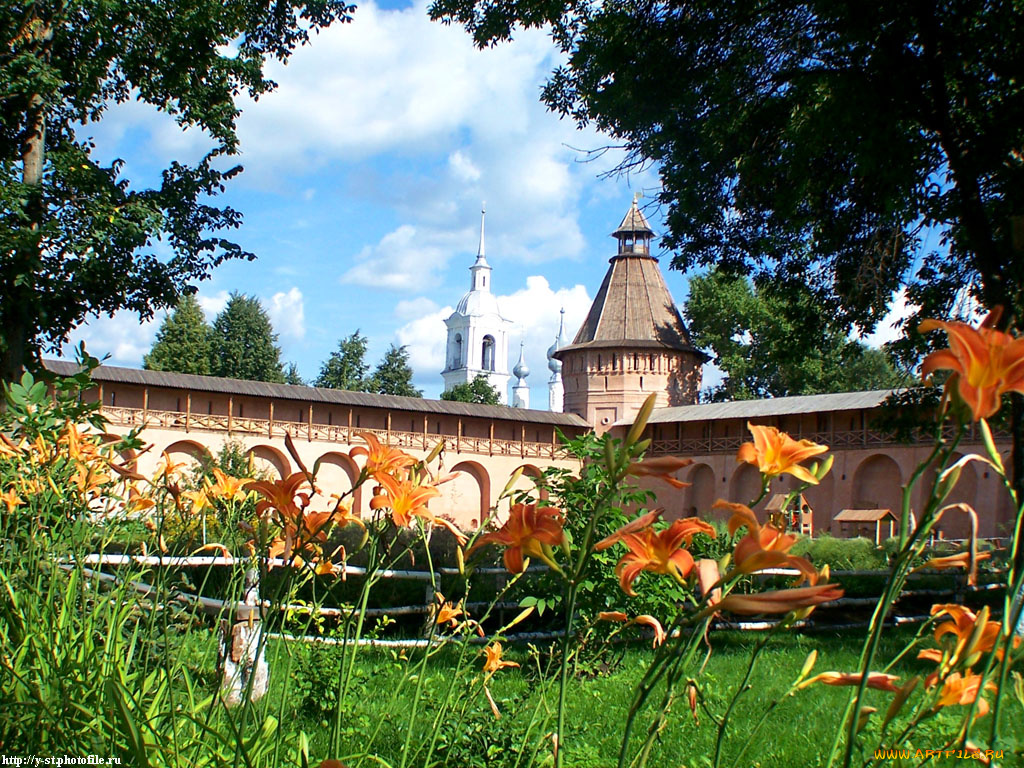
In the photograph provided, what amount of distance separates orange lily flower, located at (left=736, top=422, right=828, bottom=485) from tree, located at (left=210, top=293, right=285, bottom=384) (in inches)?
1192

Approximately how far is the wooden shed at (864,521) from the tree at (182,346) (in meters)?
19.0

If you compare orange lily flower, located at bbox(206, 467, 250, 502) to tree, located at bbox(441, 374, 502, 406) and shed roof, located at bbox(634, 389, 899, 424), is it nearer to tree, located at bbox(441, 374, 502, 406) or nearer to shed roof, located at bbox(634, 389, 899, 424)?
shed roof, located at bbox(634, 389, 899, 424)

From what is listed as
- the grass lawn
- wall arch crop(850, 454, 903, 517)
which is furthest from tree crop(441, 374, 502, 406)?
the grass lawn

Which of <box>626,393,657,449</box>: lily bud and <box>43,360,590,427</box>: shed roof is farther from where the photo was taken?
<box>43,360,590,427</box>: shed roof

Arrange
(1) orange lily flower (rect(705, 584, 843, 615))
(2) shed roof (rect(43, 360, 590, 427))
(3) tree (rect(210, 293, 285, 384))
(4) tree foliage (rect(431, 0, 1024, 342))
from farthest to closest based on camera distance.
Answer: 1. (3) tree (rect(210, 293, 285, 384))
2. (2) shed roof (rect(43, 360, 590, 427))
3. (4) tree foliage (rect(431, 0, 1024, 342))
4. (1) orange lily flower (rect(705, 584, 843, 615))

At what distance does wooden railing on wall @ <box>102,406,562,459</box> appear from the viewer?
1974 centimetres

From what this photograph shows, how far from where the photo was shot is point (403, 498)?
1056mm

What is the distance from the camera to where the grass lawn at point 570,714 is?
217 cm

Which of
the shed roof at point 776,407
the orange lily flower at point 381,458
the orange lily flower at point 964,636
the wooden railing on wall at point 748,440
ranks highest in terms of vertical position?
the shed roof at point 776,407

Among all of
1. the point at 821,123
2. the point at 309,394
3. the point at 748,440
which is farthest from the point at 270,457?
the point at 821,123

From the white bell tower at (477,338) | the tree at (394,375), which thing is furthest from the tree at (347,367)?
the white bell tower at (477,338)

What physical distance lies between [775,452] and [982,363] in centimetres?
30

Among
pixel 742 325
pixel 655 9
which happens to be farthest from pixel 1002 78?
pixel 742 325

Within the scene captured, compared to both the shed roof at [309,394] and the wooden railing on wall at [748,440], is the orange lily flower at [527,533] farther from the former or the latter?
the shed roof at [309,394]
